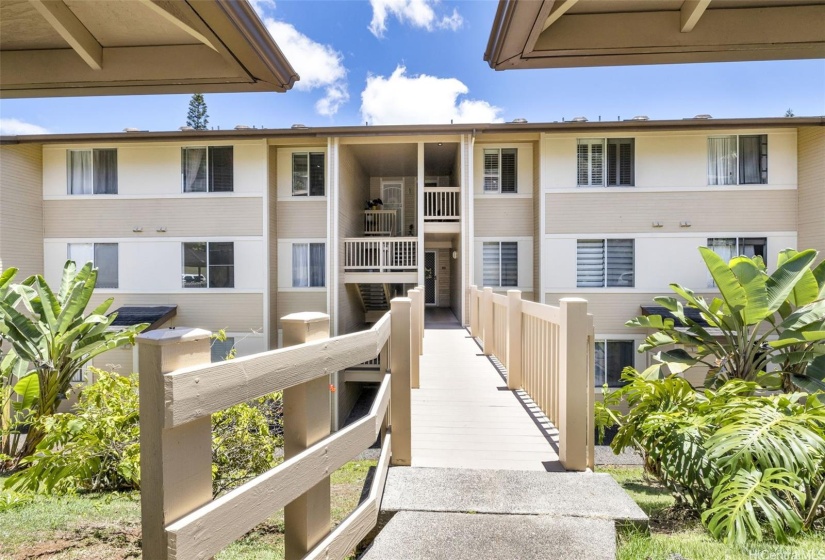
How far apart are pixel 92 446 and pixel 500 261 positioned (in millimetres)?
11270

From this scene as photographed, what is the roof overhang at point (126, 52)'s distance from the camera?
9.12 feet

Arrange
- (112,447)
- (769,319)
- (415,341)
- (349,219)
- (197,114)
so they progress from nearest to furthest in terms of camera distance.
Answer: (112,447)
(415,341)
(769,319)
(349,219)
(197,114)

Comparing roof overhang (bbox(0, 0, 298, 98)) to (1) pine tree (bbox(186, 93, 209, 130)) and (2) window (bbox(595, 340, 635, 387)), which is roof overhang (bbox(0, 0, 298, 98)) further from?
(1) pine tree (bbox(186, 93, 209, 130))

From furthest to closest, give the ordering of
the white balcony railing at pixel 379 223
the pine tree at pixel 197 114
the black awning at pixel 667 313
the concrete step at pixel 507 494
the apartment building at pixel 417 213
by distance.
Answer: the pine tree at pixel 197 114 → the white balcony railing at pixel 379 223 → the apartment building at pixel 417 213 → the black awning at pixel 667 313 → the concrete step at pixel 507 494

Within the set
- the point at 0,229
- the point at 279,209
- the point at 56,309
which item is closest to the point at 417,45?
the point at 279,209

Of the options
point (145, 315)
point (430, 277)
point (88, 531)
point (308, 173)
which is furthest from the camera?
point (430, 277)

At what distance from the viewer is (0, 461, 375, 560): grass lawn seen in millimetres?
3156

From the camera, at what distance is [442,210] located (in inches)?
521

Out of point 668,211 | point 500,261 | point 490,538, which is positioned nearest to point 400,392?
point 490,538

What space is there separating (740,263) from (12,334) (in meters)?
12.8

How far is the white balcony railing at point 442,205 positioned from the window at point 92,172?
10436 millimetres

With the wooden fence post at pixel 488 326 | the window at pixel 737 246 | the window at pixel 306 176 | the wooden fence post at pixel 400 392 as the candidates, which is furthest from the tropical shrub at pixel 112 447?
the window at pixel 737 246

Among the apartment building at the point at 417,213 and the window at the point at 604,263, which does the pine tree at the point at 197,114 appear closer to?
the apartment building at the point at 417,213

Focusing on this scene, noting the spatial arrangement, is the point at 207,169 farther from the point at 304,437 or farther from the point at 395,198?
the point at 304,437
